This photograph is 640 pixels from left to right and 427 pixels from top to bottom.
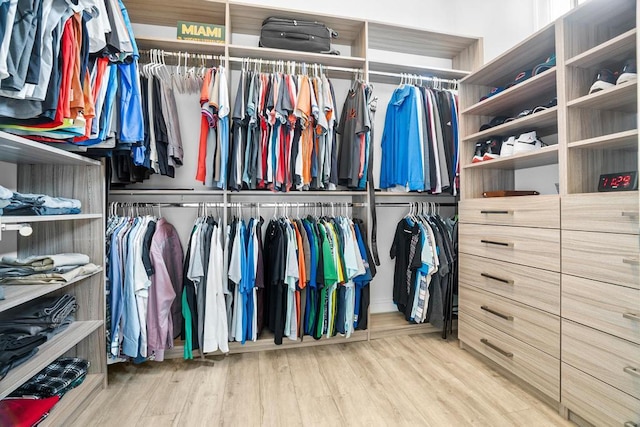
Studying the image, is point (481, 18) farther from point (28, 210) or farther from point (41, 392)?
point (41, 392)

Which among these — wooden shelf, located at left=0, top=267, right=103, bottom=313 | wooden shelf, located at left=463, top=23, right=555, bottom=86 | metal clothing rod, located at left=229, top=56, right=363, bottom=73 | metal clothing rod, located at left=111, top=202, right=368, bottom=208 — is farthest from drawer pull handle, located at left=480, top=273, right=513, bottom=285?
wooden shelf, located at left=0, top=267, right=103, bottom=313

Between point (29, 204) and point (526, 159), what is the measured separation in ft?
8.30

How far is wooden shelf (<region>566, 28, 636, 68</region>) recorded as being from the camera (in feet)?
3.91

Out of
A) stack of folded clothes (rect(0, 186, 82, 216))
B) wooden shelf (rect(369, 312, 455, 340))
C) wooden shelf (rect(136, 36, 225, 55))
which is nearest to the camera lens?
stack of folded clothes (rect(0, 186, 82, 216))

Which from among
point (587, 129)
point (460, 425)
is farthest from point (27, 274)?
point (587, 129)

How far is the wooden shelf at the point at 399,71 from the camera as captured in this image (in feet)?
7.67

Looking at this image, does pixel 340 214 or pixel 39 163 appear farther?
pixel 340 214

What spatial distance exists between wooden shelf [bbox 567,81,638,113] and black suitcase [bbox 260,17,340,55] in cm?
160

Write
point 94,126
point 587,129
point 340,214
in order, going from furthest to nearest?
point 340,214 < point 587,129 < point 94,126

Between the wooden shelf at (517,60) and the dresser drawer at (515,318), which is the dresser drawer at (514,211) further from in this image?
the wooden shelf at (517,60)

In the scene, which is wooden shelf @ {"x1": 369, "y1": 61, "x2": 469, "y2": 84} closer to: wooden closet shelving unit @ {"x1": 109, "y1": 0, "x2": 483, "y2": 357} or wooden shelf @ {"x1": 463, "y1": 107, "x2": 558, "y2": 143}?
wooden closet shelving unit @ {"x1": 109, "y1": 0, "x2": 483, "y2": 357}

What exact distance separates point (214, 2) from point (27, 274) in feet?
6.29

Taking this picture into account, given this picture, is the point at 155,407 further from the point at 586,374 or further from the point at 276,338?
the point at 586,374

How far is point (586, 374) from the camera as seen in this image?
4.20 ft
